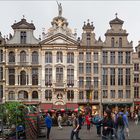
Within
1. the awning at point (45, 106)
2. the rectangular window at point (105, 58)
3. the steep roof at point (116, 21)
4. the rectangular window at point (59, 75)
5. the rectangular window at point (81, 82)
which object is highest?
the steep roof at point (116, 21)

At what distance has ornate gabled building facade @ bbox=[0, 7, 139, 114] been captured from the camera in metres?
57.8

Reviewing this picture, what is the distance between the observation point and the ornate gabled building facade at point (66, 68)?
57.8 meters

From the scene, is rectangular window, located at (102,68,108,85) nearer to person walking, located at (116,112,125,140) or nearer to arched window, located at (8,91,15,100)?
arched window, located at (8,91,15,100)

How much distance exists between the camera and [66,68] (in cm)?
5822

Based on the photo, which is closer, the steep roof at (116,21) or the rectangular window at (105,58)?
the rectangular window at (105,58)

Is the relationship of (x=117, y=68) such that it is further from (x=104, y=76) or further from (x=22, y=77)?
(x=22, y=77)

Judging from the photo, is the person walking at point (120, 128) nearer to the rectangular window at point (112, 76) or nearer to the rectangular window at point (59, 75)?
the rectangular window at point (59, 75)

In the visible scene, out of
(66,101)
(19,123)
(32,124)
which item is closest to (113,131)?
(32,124)

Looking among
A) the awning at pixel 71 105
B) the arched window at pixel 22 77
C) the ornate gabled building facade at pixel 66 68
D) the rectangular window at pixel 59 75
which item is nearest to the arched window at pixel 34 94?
the ornate gabled building facade at pixel 66 68

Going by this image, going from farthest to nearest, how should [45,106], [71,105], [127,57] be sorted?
[127,57] → [71,105] → [45,106]

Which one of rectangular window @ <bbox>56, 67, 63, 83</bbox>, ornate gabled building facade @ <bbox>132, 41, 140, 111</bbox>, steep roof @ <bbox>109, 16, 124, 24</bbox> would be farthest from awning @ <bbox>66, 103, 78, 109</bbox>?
steep roof @ <bbox>109, 16, 124, 24</bbox>

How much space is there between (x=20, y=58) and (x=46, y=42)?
4370 millimetres

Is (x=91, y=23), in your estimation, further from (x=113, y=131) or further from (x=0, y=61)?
(x=113, y=131)

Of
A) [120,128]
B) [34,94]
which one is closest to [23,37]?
[34,94]
